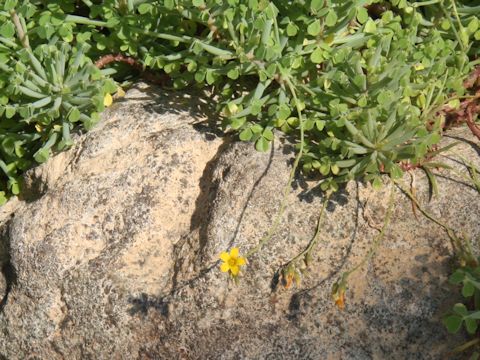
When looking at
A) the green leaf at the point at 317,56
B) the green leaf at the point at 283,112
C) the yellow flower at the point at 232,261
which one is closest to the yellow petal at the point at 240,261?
the yellow flower at the point at 232,261

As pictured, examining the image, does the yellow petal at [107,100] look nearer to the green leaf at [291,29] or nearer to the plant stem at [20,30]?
the plant stem at [20,30]

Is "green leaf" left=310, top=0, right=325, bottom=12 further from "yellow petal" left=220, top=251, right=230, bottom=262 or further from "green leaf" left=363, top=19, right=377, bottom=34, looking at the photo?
"yellow petal" left=220, top=251, right=230, bottom=262

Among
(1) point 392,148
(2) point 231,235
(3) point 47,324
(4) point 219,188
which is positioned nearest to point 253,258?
(2) point 231,235

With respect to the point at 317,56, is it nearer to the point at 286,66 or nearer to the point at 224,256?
the point at 286,66

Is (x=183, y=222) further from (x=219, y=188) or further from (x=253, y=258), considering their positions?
(x=253, y=258)

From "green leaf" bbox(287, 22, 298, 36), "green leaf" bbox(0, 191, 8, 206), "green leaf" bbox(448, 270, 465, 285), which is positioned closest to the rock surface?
"green leaf" bbox(448, 270, 465, 285)

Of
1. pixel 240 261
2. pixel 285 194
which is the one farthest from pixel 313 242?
pixel 240 261
